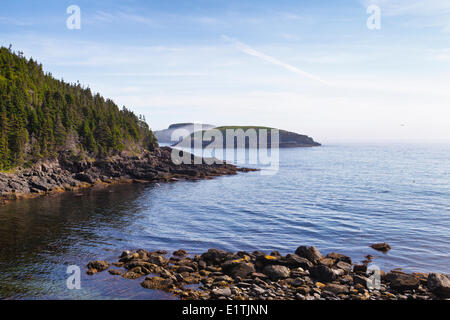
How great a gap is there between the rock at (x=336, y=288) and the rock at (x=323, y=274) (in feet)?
4.47

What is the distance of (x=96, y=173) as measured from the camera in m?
86.2

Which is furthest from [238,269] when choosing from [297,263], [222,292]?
[297,263]

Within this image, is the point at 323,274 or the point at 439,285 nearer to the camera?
the point at 439,285

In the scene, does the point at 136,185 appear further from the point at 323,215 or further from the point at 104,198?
the point at 323,215

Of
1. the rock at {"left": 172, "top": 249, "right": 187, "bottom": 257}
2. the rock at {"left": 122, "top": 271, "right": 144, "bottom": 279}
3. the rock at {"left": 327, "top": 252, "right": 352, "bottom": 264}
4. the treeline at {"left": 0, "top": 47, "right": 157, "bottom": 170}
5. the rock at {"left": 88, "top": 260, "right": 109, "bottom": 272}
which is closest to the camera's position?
the rock at {"left": 122, "top": 271, "right": 144, "bottom": 279}

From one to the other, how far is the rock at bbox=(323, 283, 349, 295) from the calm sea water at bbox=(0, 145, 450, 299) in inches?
349

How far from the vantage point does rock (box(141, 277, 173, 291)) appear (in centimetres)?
2195

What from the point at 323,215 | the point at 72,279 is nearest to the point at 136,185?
the point at 323,215

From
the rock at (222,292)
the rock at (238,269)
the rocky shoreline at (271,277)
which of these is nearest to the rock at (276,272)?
the rocky shoreline at (271,277)

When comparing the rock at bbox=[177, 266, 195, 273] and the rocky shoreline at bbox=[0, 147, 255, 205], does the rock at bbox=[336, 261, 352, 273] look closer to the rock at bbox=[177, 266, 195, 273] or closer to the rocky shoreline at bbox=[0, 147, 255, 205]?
the rock at bbox=[177, 266, 195, 273]

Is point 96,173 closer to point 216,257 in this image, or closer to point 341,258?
point 216,257

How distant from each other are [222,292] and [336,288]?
26.2 feet

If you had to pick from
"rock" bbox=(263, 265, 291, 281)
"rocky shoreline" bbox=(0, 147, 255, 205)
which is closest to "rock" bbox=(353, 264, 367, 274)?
"rock" bbox=(263, 265, 291, 281)
